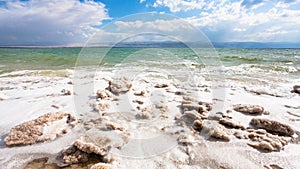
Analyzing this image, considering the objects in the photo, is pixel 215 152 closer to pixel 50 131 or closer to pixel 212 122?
pixel 212 122

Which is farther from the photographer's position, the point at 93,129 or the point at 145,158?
the point at 93,129

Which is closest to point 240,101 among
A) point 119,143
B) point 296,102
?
point 296,102

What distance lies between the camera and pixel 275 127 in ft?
9.18

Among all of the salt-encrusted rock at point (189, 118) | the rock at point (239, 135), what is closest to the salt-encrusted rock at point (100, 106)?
the salt-encrusted rock at point (189, 118)

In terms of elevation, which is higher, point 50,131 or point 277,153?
point 50,131

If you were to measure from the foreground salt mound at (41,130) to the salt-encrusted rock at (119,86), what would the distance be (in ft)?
5.39

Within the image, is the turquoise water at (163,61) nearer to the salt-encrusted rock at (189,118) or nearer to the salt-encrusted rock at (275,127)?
the salt-encrusted rock at (275,127)

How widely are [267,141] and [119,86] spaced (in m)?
3.55

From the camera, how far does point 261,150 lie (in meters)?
2.35

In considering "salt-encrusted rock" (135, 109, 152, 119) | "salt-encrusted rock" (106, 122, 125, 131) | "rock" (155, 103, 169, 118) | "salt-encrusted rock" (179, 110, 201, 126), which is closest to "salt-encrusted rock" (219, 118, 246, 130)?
"salt-encrusted rock" (179, 110, 201, 126)

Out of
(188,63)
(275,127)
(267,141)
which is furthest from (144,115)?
(188,63)

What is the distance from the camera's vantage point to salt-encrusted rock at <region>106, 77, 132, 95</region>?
4.70 m

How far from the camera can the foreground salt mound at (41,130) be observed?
8.06ft

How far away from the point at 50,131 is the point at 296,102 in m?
5.72
